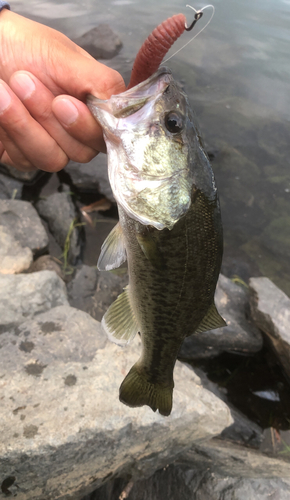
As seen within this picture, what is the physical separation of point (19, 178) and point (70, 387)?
4.35 meters

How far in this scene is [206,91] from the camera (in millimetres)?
9211

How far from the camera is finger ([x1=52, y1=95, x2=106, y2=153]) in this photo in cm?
178

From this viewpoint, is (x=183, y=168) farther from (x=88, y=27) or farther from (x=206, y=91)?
(x=88, y=27)

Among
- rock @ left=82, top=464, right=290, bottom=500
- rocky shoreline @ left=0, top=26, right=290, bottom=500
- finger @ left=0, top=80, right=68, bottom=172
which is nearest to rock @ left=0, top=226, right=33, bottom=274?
rocky shoreline @ left=0, top=26, right=290, bottom=500

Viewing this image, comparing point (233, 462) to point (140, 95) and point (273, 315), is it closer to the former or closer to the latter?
point (273, 315)

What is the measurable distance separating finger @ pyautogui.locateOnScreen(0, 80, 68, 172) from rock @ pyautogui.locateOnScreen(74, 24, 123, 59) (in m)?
9.39

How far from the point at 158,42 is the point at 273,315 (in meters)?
3.44

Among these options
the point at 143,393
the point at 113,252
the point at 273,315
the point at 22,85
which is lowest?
the point at 273,315

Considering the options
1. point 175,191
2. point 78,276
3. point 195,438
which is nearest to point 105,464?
point 195,438

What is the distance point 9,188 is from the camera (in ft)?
18.3

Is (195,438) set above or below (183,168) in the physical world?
below

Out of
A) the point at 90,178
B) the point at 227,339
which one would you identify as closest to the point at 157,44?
the point at 227,339

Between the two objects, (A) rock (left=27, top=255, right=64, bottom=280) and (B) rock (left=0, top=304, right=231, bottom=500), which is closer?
(B) rock (left=0, top=304, right=231, bottom=500)

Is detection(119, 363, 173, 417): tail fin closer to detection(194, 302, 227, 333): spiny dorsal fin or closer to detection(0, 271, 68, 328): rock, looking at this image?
detection(194, 302, 227, 333): spiny dorsal fin
